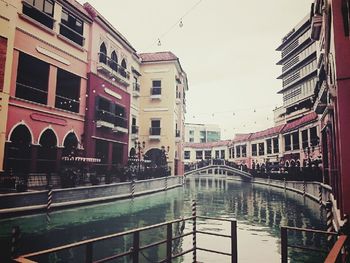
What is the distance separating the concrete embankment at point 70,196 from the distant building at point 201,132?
195 feet

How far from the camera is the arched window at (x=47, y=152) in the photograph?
17.0 meters

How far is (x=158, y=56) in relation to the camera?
34.6 metres

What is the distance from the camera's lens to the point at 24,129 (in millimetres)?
15875

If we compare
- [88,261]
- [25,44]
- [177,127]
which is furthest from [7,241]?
[177,127]

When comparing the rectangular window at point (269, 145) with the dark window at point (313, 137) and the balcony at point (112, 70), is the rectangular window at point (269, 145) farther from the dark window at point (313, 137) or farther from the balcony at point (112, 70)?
the balcony at point (112, 70)

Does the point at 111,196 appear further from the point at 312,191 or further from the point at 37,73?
the point at 312,191

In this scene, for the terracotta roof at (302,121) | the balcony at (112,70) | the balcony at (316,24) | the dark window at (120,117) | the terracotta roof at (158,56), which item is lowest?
the dark window at (120,117)

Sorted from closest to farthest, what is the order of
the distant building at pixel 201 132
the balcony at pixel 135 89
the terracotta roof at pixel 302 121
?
the balcony at pixel 135 89
the terracotta roof at pixel 302 121
the distant building at pixel 201 132

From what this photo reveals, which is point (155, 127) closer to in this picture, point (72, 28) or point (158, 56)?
point (158, 56)

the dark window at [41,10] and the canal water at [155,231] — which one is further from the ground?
the dark window at [41,10]

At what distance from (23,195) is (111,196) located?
6779 mm

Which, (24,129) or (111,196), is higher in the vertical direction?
(24,129)

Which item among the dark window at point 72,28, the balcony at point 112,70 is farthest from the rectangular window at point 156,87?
the dark window at point 72,28

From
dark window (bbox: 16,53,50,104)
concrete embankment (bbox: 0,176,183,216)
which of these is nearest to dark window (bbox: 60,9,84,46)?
dark window (bbox: 16,53,50,104)
